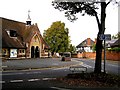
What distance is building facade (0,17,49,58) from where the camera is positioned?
6111cm

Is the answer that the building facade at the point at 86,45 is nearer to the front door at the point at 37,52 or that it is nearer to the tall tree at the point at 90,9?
the front door at the point at 37,52

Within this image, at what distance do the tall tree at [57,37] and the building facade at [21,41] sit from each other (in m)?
21.0

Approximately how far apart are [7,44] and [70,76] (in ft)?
141

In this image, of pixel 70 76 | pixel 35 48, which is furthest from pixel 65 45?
pixel 70 76

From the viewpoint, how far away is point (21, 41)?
68812 millimetres

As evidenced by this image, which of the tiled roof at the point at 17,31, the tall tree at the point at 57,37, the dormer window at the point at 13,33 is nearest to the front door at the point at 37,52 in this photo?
→ the tiled roof at the point at 17,31

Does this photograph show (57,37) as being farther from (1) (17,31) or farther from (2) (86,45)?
(2) (86,45)

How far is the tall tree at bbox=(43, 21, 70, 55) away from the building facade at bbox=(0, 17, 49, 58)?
2099 cm

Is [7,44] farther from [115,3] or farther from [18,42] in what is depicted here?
[115,3]

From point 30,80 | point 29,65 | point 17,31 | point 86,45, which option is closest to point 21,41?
point 17,31

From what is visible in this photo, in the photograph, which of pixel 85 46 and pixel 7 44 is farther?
pixel 85 46

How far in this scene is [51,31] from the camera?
347ft

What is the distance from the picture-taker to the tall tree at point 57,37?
339 feet

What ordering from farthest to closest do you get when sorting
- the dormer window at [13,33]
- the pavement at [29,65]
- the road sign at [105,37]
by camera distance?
the dormer window at [13,33], the pavement at [29,65], the road sign at [105,37]
